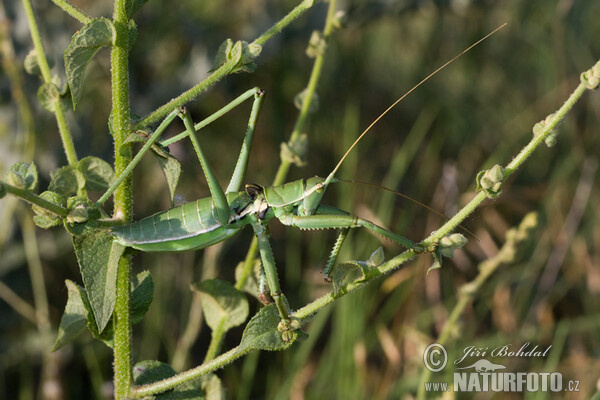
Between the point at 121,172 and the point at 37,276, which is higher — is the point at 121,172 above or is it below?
below

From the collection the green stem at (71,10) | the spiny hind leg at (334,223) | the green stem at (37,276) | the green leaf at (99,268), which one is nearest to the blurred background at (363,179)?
the green stem at (37,276)

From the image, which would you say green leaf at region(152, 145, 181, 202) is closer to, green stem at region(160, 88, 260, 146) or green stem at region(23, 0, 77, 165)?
green stem at region(160, 88, 260, 146)

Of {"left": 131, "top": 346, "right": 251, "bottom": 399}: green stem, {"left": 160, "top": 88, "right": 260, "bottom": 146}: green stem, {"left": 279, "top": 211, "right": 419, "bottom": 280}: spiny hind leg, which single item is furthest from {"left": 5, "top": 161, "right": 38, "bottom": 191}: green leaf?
{"left": 279, "top": 211, "right": 419, "bottom": 280}: spiny hind leg

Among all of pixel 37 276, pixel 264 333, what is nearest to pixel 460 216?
pixel 264 333

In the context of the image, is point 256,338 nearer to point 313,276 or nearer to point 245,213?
point 245,213

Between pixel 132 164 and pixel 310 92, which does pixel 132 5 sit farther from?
pixel 310 92

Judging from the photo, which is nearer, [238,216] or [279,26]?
Result: [279,26]

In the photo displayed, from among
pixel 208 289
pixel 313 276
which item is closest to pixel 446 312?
pixel 313 276
